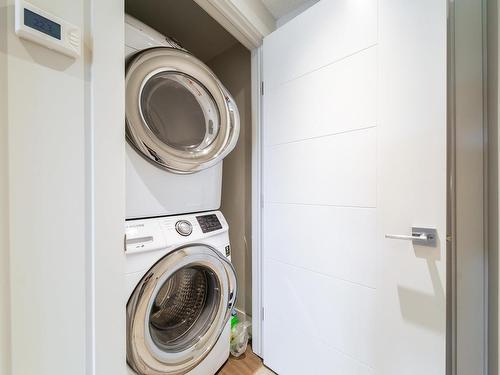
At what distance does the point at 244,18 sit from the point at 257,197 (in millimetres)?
1039

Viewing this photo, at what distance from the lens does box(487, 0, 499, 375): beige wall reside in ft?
2.32

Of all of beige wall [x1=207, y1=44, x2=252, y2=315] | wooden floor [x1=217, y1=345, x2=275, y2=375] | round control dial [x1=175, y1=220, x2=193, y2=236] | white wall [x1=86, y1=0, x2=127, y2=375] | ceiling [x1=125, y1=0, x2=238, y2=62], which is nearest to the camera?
white wall [x1=86, y1=0, x2=127, y2=375]

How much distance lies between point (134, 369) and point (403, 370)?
3.39 feet

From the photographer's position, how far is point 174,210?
40.4 inches

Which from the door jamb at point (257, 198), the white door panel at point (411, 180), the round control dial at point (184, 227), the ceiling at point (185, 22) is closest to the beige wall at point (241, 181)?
the ceiling at point (185, 22)

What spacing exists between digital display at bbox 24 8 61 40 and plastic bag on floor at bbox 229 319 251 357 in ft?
5.52

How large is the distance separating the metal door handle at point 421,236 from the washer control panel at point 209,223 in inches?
31.9

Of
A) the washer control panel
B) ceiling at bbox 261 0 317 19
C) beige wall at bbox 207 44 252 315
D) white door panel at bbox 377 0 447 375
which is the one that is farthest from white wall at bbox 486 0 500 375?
beige wall at bbox 207 44 252 315

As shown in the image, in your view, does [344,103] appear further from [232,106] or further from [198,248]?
A: [198,248]

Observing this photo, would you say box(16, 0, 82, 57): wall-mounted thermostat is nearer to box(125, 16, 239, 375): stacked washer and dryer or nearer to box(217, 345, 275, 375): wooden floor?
box(125, 16, 239, 375): stacked washer and dryer

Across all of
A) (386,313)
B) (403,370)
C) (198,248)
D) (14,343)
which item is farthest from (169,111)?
(403,370)

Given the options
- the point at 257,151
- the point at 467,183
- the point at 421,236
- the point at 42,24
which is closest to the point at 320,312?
the point at 421,236

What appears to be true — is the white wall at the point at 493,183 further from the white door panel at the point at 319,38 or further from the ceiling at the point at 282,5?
the ceiling at the point at 282,5

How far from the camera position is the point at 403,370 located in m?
0.79
